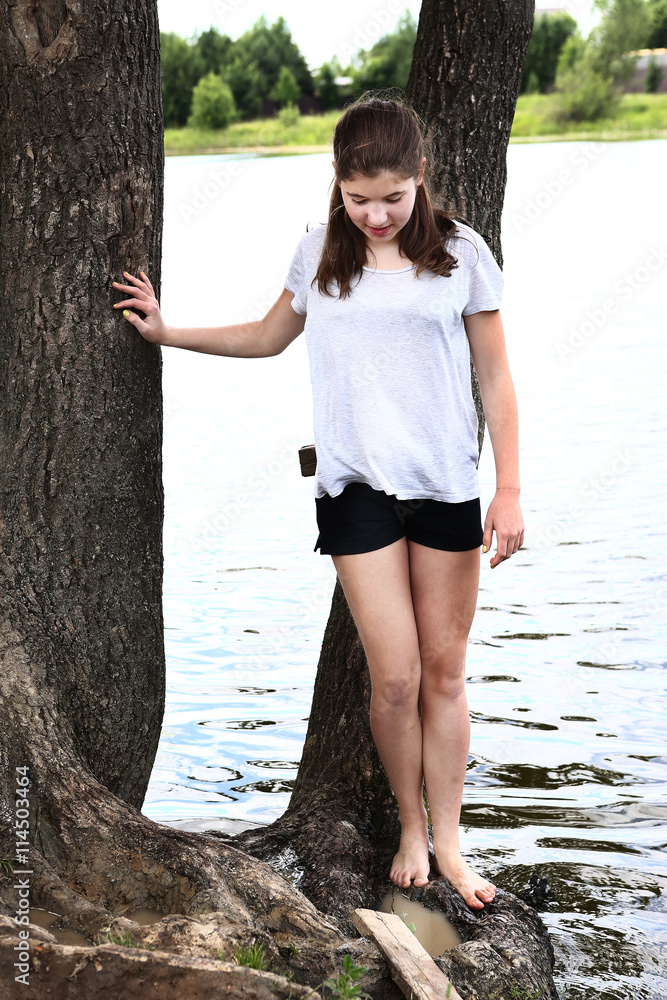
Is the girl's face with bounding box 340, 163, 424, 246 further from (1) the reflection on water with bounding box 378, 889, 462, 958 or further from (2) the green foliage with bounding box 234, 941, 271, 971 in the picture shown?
(1) the reflection on water with bounding box 378, 889, 462, 958

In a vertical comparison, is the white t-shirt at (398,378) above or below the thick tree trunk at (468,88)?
below

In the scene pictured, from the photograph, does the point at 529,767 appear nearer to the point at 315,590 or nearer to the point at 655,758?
the point at 655,758

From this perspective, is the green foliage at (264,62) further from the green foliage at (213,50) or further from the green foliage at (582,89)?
the green foliage at (582,89)

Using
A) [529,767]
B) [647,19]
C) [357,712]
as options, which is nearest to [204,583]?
[529,767]

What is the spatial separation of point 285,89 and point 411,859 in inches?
1667

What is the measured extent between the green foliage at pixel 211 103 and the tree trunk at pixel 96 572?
36440 millimetres

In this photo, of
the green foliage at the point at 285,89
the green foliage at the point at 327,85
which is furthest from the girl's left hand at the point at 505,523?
the green foliage at the point at 327,85

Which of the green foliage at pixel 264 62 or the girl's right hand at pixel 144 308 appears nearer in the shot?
the girl's right hand at pixel 144 308

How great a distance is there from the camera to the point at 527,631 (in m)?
5.95

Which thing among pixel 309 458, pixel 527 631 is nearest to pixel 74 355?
pixel 309 458

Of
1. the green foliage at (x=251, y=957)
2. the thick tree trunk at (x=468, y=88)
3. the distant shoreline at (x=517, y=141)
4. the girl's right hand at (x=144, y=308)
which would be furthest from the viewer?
the distant shoreline at (x=517, y=141)

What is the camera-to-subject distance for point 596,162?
1489 inches

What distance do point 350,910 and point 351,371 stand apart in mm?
1393

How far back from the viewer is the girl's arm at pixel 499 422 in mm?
2723
